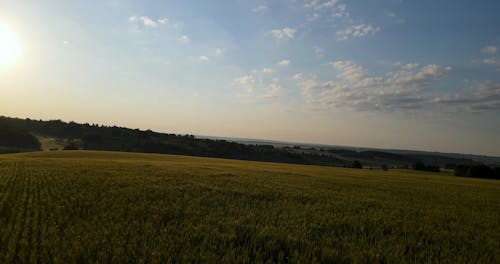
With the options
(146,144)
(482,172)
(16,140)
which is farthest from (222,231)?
(16,140)

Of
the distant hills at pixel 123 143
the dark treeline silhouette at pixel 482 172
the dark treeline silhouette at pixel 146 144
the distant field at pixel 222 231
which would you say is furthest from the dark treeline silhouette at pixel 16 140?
the dark treeline silhouette at pixel 482 172

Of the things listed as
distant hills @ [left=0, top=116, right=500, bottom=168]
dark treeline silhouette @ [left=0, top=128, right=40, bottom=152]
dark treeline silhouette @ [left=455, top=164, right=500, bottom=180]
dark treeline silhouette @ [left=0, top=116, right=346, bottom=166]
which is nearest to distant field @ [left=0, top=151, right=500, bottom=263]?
dark treeline silhouette @ [left=455, top=164, right=500, bottom=180]

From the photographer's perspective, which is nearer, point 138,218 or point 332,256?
point 332,256

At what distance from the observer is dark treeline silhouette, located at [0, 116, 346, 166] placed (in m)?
136

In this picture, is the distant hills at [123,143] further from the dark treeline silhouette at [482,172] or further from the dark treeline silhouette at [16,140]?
the dark treeline silhouette at [482,172]

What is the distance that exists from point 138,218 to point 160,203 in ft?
7.47

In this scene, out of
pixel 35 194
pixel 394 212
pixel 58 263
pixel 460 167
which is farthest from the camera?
pixel 460 167

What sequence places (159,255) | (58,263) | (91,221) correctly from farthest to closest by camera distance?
1. (91,221)
2. (159,255)
3. (58,263)

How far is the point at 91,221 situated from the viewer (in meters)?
8.52

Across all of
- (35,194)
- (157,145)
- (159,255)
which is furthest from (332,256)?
(157,145)

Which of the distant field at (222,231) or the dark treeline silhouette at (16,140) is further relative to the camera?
the dark treeline silhouette at (16,140)

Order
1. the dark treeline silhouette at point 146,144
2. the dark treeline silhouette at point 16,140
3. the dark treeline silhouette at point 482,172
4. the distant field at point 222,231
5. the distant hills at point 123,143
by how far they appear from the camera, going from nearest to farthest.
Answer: the distant field at point 222,231
the dark treeline silhouette at point 482,172
the dark treeline silhouette at point 16,140
the distant hills at point 123,143
the dark treeline silhouette at point 146,144

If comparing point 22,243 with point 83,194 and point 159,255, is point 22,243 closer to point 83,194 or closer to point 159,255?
point 159,255

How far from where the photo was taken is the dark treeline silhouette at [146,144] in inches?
5349
